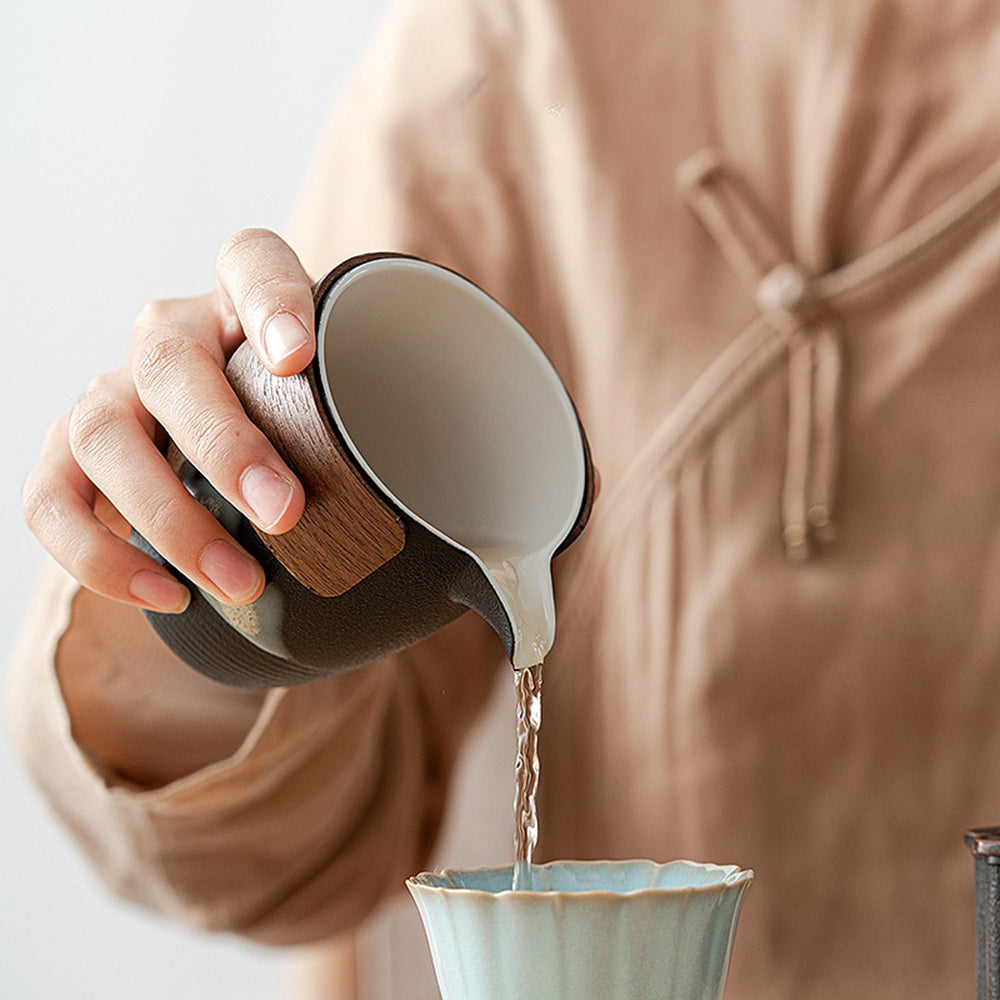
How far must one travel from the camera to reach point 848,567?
846mm

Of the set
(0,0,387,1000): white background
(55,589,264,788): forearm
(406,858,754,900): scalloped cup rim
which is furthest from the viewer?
(0,0,387,1000): white background

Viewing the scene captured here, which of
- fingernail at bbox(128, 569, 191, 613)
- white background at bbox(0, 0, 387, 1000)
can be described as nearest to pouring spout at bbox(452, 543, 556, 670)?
fingernail at bbox(128, 569, 191, 613)

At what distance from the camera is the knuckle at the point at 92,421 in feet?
1.80

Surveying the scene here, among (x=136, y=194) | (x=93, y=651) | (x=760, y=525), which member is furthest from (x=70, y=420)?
(x=136, y=194)

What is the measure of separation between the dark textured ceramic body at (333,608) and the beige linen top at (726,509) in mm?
275

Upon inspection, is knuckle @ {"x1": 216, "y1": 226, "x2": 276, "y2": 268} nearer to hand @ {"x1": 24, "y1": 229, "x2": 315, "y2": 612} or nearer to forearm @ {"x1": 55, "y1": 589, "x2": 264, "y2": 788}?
hand @ {"x1": 24, "y1": 229, "x2": 315, "y2": 612}

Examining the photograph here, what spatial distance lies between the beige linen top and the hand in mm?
230

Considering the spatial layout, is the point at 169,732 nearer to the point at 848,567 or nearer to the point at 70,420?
the point at 70,420

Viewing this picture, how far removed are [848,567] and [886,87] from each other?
285mm

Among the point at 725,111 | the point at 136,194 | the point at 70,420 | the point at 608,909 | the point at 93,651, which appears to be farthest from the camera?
the point at 136,194

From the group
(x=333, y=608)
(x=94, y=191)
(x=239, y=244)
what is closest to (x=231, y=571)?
(x=333, y=608)

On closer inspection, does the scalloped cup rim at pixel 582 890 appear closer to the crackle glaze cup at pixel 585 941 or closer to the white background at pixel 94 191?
the crackle glaze cup at pixel 585 941

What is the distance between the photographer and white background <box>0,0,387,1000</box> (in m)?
1.18

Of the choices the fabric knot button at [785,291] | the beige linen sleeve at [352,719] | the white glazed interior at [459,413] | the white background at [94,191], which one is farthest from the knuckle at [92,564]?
the white background at [94,191]
